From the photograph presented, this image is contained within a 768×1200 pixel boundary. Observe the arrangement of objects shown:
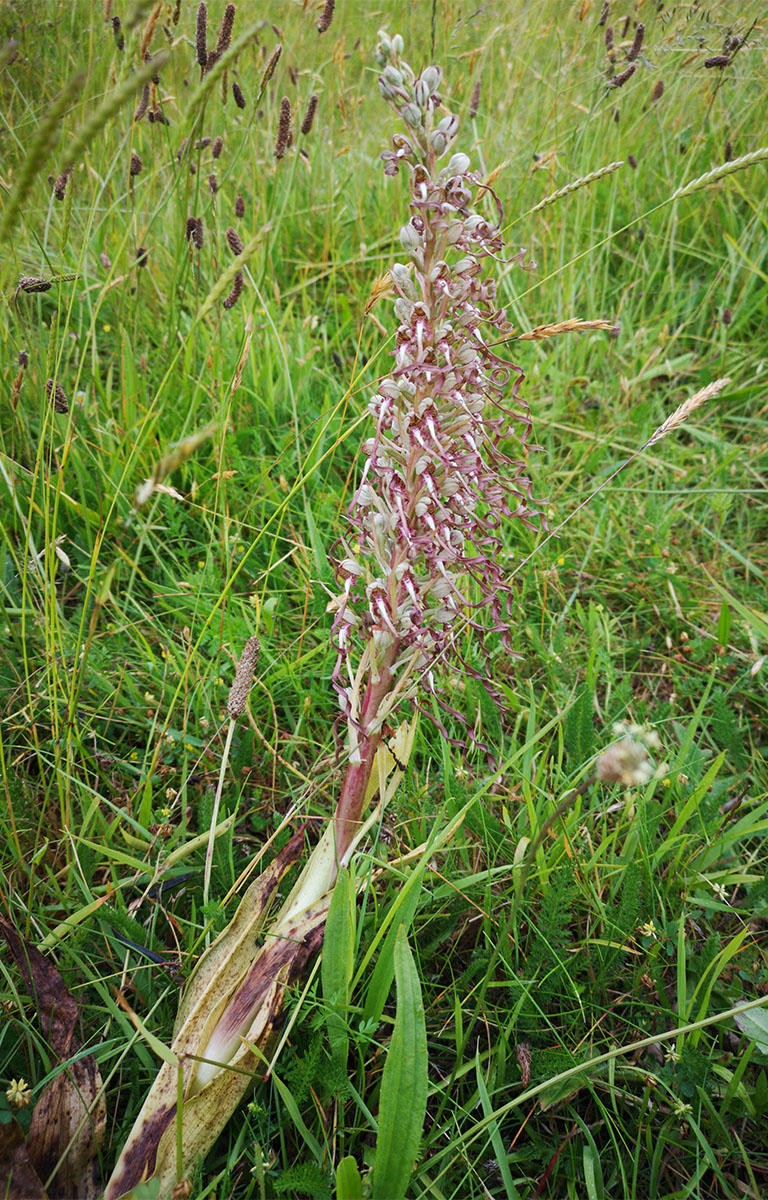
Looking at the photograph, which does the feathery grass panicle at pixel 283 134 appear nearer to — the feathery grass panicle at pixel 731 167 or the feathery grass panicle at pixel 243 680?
the feathery grass panicle at pixel 731 167

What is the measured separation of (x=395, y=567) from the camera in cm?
152

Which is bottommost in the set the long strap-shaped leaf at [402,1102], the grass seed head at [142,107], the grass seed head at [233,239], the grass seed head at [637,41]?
the long strap-shaped leaf at [402,1102]

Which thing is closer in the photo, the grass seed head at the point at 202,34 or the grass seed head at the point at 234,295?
the grass seed head at the point at 202,34

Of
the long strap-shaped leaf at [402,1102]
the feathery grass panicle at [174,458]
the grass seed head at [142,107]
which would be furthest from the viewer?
the grass seed head at [142,107]

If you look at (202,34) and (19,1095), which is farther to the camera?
(202,34)

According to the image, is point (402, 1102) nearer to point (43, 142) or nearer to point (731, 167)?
point (43, 142)

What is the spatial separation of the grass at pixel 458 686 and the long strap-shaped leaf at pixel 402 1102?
0.10 metres

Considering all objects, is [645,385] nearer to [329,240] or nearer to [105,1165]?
[329,240]

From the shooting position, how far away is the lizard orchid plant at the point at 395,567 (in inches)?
50.6

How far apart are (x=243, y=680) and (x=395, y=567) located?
419mm

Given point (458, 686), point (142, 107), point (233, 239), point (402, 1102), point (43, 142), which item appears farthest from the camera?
point (142, 107)

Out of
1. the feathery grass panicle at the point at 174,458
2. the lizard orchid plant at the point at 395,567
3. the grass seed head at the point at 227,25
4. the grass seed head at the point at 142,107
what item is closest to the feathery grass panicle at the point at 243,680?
the lizard orchid plant at the point at 395,567

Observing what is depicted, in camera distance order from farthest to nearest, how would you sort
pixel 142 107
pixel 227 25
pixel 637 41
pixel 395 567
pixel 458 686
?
1. pixel 637 41
2. pixel 142 107
3. pixel 458 686
4. pixel 227 25
5. pixel 395 567

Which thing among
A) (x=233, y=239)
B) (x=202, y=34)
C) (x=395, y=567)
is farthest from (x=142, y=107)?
(x=395, y=567)
